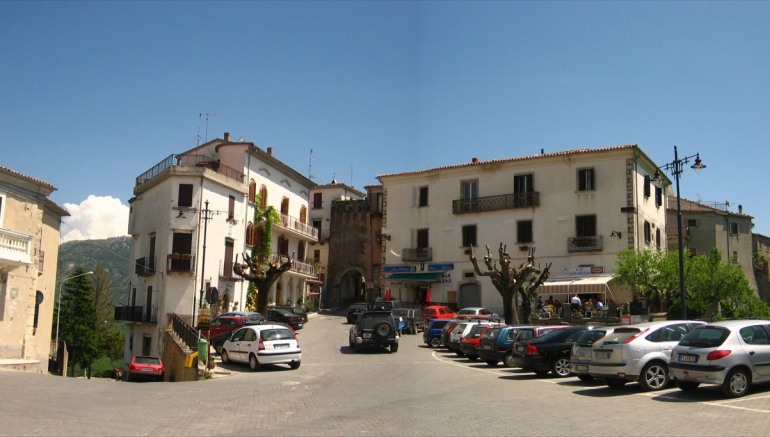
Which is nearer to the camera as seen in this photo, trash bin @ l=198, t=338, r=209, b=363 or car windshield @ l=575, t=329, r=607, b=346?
car windshield @ l=575, t=329, r=607, b=346

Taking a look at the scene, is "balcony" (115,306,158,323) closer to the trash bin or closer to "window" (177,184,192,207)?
"window" (177,184,192,207)

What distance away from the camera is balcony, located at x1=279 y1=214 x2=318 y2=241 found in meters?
52.3

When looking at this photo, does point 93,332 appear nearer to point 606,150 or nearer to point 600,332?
point 606,150

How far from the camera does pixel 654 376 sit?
49.0ft

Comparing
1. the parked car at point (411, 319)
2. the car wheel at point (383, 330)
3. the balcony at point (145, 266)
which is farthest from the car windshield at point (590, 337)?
the balcony at point (145, 266)

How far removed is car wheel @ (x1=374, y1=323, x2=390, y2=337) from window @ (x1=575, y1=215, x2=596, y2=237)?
2006 cm

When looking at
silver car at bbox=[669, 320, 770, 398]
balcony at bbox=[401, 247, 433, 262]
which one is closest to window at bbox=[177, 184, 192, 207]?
balcony at bbox=[401, 247, 433, 262]

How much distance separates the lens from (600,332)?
1708 cm

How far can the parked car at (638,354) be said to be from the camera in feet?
48.4

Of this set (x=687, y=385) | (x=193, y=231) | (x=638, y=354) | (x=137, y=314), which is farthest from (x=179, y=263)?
(x=687, y=385)

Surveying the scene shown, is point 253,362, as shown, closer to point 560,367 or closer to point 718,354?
point 560,367

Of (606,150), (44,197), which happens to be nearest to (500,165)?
(606,150)

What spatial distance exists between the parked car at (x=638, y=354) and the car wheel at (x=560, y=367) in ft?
9.39

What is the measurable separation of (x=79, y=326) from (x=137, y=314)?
2641 cm
